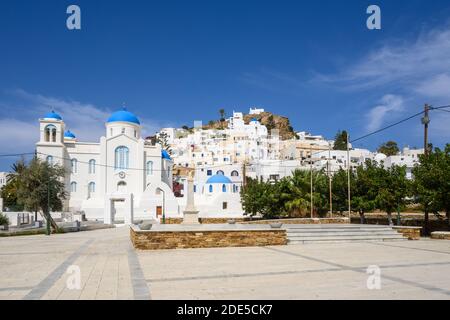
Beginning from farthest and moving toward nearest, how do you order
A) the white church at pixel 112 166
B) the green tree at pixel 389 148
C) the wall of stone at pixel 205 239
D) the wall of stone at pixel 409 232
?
the green tree at pixel 389 148
the white church at pixel 112 166
the wall of stone at pixel 409 232
the wall of stone at pixel 205 239

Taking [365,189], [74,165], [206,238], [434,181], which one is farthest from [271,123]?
[206,238]

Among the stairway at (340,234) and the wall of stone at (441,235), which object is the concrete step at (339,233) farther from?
the wall of stone at (441,235)

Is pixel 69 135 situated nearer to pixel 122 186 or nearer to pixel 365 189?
pixel 122 186

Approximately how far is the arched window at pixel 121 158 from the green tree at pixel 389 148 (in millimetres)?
72571

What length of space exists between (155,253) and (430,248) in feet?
33.8

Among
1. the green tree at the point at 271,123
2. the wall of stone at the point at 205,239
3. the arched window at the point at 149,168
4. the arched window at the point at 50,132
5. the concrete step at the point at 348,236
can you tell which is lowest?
the concrete step at the point at 348,236

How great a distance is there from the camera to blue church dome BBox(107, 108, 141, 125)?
59719 millimetres

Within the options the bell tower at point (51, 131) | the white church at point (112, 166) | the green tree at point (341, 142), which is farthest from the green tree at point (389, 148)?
the bell tower at point (51, 131)

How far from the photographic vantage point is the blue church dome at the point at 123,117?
2351 inches

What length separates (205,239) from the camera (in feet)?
50.1

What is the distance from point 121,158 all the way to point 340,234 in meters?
45.0

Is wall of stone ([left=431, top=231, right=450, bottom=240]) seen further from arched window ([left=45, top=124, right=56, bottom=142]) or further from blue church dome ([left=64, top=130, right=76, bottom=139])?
blue church dome ([left=64, top=130, right=76, bottom=139])

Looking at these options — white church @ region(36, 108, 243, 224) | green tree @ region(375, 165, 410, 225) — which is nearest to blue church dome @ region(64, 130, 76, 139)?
white church @ region(36, 108, 243, 224)

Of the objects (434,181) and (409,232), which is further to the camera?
(434,181)
